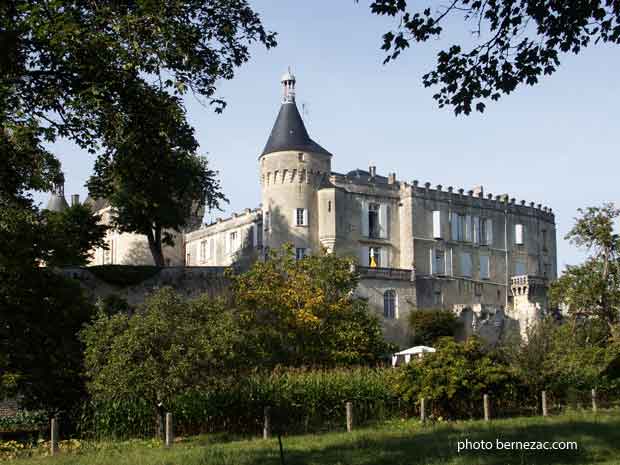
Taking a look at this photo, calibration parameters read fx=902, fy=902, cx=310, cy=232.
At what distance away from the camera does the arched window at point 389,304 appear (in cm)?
4569

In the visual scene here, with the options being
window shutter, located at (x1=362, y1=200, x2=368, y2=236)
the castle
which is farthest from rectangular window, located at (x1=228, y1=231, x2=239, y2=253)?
window shutter, located at (x1=362, y1=200, x2=368, y2=236)

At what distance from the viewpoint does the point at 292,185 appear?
47.6 m

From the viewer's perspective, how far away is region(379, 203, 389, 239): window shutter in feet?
166

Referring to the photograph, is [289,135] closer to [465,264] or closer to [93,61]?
[465,264]

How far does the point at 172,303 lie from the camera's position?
74.7 ft

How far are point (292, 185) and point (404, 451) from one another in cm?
3415

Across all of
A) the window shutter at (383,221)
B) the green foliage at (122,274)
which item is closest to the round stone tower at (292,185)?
the window shutter at (383,221)

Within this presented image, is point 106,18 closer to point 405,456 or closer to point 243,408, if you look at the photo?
point 405,456

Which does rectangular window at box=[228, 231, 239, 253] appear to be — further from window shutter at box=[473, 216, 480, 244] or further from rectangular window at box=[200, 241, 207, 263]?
window shutter at box=[473, 216, 480, 244]

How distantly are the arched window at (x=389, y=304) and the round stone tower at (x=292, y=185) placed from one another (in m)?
4.49

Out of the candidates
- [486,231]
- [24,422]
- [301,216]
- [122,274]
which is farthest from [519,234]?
[24,422]

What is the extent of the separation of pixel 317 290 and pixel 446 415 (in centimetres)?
1102

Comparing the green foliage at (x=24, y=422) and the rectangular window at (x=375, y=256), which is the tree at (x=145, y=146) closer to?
the green foliage at (x=24, y=422)

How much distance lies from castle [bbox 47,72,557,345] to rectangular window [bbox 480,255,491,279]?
2.6 inches
